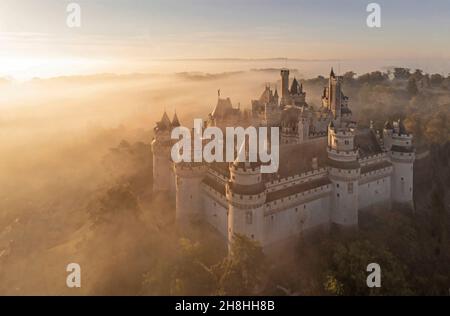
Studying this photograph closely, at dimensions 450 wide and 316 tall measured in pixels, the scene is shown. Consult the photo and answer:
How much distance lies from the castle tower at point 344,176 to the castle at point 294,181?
0.32ft

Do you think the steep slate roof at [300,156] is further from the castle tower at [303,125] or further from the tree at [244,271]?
the tree at [244,271]

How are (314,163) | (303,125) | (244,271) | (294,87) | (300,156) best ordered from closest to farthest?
1. (244,271)
2. (314,163)
3. (300,156)
4. (303,125)
5. (294,87)

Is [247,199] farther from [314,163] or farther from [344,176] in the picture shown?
[344,176]

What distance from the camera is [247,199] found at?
34.0 metres

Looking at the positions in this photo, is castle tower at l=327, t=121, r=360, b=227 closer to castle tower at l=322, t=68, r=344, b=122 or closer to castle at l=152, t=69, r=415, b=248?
castle at l=152, t=69, r=415, b=248

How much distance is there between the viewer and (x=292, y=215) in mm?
38281

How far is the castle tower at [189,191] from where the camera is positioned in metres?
41.3

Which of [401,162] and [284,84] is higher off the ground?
[284,84]

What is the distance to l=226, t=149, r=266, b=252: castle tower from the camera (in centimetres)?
3416

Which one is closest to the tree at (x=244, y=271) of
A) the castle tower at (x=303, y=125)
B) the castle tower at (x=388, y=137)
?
the castle tower at (x=303, y=125)

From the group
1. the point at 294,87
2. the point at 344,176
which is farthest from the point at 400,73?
the point at 344,176

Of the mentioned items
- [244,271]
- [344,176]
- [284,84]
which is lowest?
[244,271]

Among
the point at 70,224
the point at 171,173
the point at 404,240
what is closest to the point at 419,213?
the point at 404,240

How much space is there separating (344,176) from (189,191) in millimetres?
16428
